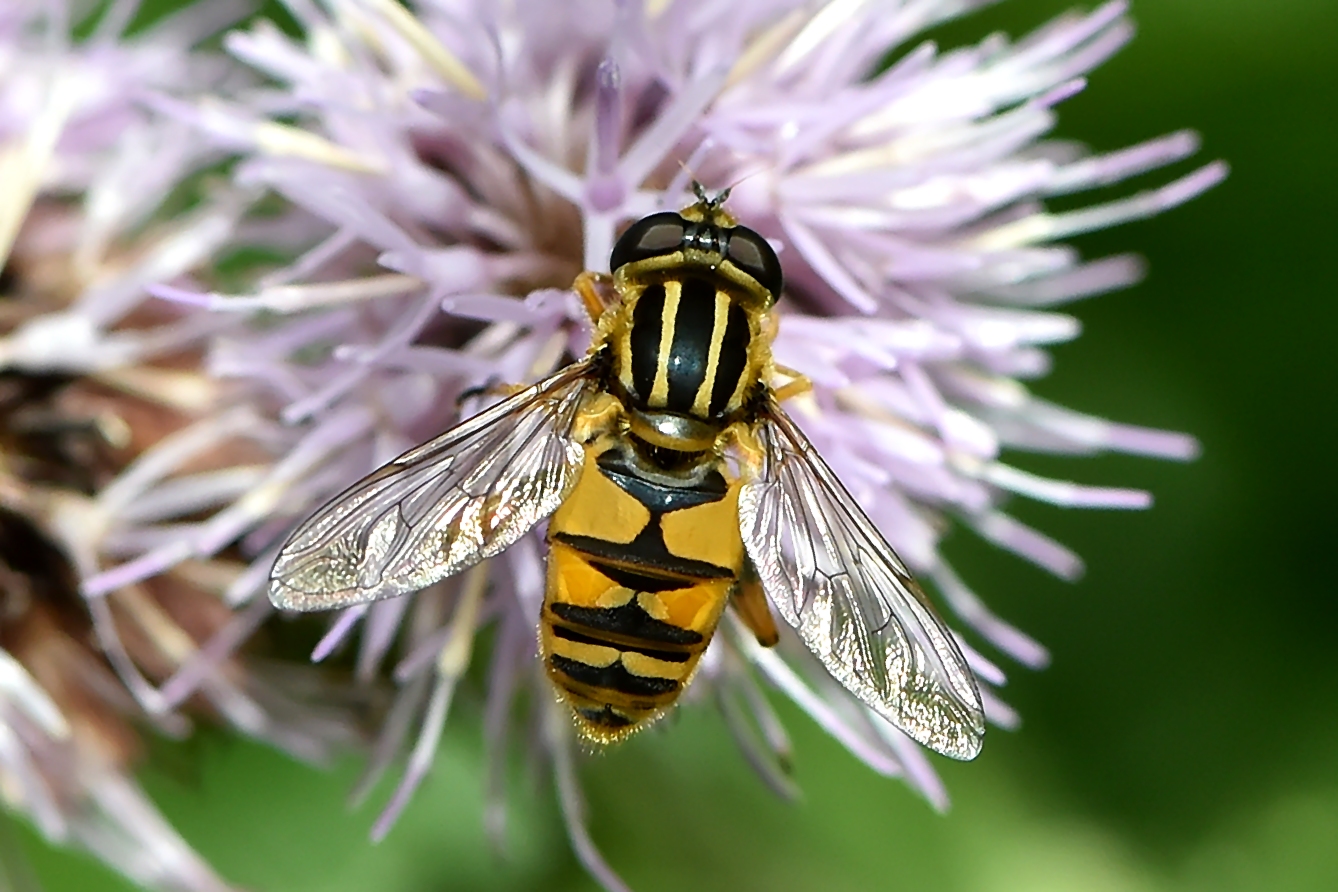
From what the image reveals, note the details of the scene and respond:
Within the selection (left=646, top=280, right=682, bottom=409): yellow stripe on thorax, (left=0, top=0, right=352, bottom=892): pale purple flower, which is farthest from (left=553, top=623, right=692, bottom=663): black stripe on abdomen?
(left=0, top=0, right=352, bottom=892): pale purple flower

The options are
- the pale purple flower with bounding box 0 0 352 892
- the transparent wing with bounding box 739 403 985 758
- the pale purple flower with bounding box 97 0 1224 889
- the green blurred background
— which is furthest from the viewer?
the green blurred background

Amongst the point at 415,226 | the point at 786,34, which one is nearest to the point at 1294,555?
the point at 786,34

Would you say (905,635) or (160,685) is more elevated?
(160,685)

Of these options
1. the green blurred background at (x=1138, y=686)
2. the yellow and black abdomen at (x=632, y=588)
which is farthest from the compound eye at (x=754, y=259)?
the green blurred background at (x=1138, y=686)

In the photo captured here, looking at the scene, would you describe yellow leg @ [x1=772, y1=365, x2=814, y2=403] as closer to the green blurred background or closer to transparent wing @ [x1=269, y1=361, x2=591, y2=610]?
transparent wing @ [x1=269, y1=361, x2=591, y2=610]

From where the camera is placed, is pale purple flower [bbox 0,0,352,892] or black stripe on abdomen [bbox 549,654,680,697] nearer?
black stripe on abdomen [bbox 549,654,680,697]

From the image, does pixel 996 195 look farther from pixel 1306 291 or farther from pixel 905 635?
pixel 1306 291

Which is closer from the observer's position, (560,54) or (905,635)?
(905,635)

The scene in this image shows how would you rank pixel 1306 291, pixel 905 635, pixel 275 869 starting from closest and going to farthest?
pixel 905 635 → pixel 1306 291 → pixel 275 869
